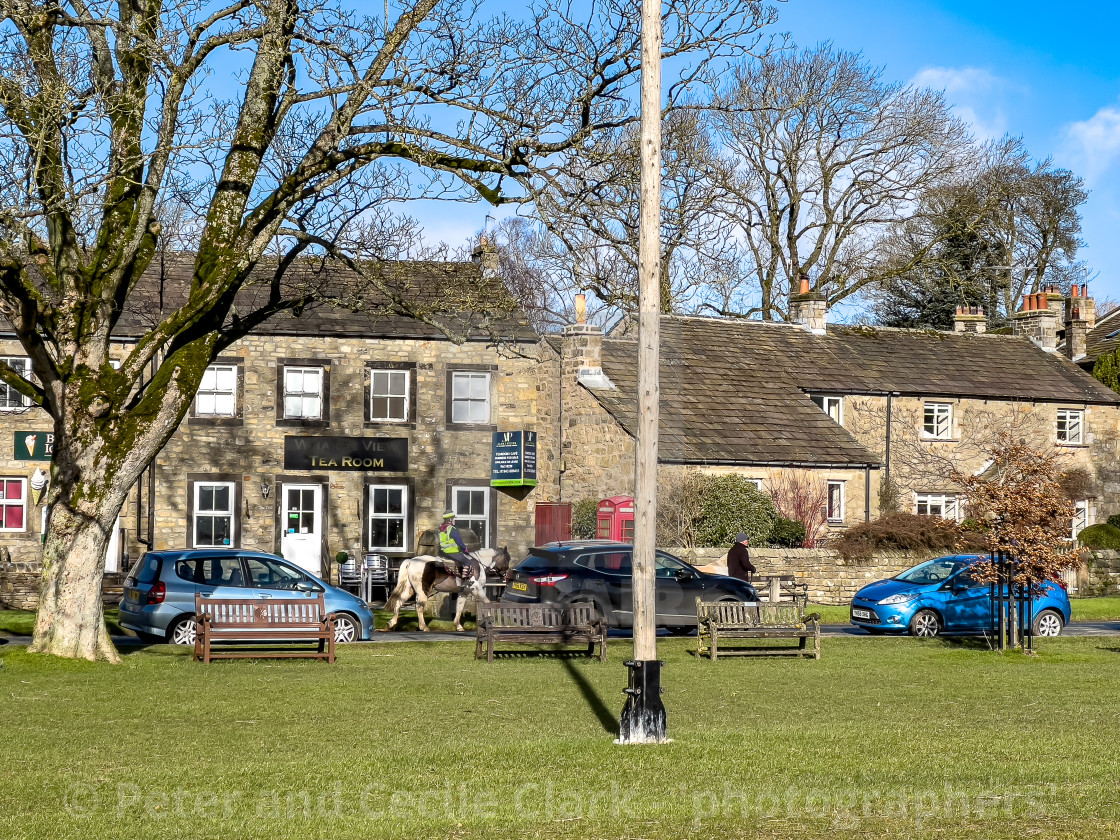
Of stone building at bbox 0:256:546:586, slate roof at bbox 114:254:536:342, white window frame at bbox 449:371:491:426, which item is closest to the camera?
stone building at bbox 0:256:546:586

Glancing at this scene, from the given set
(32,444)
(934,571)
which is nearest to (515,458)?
(32,444)

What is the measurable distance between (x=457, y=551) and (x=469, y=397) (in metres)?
10.2

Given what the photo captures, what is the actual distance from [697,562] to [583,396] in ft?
21.7

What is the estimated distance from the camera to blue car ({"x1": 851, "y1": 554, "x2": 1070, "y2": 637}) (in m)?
24.2

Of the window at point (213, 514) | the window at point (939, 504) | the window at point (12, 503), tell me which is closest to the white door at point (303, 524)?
the window at point (213, 514)

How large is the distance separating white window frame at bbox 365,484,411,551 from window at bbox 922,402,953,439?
16.2 metres

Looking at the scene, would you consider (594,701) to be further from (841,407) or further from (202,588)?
(841,407)

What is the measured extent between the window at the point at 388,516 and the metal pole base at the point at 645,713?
2248cm

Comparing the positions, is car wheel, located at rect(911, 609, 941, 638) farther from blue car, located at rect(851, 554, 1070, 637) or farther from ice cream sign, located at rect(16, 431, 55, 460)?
ice cream sign, located at rect(16, 431, 55, 460)

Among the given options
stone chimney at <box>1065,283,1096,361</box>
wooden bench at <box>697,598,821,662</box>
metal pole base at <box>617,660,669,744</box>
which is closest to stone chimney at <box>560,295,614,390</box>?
wooden bench at <box>697,598,821,662</box>

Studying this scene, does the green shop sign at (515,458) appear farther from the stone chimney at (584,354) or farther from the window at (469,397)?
the stone chimney at (584,354)

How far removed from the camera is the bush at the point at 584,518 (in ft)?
106

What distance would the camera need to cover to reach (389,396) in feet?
110

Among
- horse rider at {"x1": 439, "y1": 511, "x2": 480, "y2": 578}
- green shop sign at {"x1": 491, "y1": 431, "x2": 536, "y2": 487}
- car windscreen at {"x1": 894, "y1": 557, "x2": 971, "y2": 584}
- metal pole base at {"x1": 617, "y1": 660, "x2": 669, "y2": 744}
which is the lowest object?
metal pole base at {"x1": 617, "y1": 660, "x2": 669, "y2": 744}
